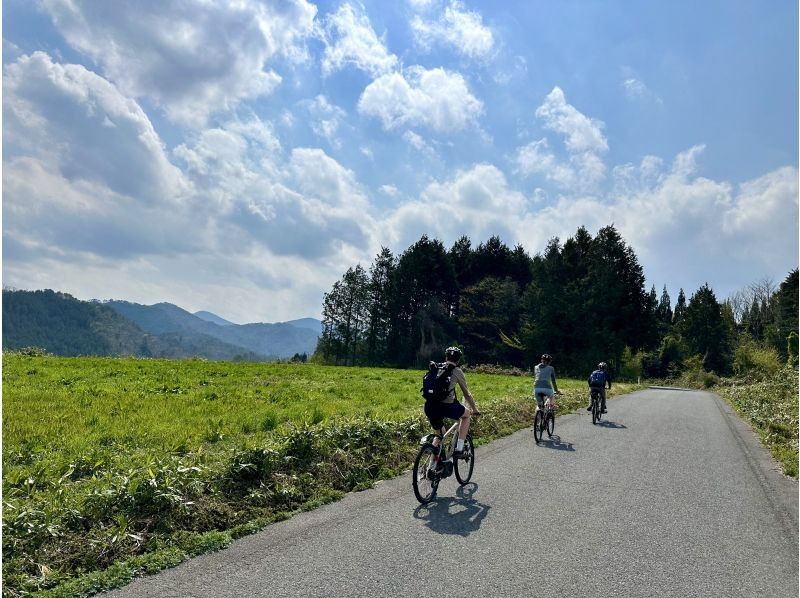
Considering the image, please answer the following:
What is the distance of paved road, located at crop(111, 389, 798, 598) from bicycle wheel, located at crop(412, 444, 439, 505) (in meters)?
0.20

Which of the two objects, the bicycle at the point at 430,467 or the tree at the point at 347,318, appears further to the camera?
the tree at the point at 347,318

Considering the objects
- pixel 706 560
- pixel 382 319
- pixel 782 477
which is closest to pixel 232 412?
pixel 706 560

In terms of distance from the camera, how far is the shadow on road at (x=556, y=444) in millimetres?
12359

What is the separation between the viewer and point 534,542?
6.18 meters

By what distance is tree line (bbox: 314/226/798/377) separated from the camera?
57.2 metres

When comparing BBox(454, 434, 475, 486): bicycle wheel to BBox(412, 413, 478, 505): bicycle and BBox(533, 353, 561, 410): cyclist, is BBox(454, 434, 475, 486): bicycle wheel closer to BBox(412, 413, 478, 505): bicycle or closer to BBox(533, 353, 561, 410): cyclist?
BBox(412, 413, 478, 505): bicycle

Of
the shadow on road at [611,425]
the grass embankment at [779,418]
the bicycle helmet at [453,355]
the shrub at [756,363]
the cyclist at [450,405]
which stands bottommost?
the shadow on road at [611,425]

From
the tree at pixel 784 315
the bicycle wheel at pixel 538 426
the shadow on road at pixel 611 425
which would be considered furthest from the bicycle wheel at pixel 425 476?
the tree at pixel 784 315

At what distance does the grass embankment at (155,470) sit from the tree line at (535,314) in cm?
4416

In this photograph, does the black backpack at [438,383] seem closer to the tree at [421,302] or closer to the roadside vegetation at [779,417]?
the roadside vegetation at [779,417]

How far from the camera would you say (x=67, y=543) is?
5148 millimetres

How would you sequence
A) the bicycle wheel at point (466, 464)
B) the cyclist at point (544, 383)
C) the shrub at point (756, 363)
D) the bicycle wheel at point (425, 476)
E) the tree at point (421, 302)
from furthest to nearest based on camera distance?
the tree at point (421, 302) < the shrub at point (756, 363) < the cyclist at point (544, 383) < the bicycle wheel at point (466, 464) < the bicycle wheel at point (425, 476)

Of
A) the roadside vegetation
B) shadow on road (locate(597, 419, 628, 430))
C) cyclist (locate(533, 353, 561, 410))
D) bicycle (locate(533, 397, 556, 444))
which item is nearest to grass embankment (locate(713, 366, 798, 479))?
the roadside vegetation

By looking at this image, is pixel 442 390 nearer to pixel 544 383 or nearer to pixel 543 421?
pixel 543 421
